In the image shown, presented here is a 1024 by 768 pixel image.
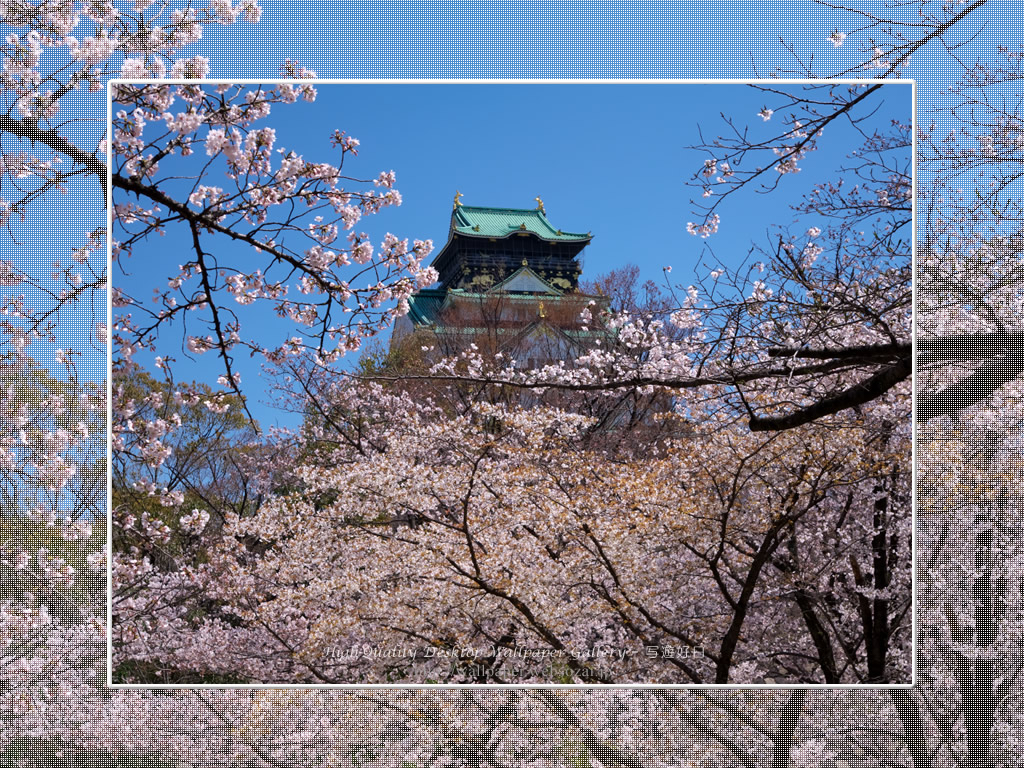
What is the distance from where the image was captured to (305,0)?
274 cm

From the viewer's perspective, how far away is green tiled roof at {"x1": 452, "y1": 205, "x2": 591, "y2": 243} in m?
2.65

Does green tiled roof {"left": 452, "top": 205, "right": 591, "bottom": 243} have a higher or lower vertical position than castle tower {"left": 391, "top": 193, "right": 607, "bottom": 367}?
higher

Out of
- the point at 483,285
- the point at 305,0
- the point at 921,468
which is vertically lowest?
the point at 921,468

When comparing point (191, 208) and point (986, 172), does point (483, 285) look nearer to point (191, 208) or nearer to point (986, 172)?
point (191, 208)

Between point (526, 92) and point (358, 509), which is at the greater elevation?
point (526, 92)

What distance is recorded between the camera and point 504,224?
2641mm

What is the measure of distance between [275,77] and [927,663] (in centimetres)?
282

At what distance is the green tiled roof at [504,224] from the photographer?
265cm

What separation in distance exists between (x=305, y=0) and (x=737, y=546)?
224cm

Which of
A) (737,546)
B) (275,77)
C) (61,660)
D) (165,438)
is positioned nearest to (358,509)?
(165,438)

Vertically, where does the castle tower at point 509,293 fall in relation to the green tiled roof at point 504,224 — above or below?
below

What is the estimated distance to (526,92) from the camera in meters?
2.72

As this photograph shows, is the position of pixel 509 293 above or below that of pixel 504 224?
below

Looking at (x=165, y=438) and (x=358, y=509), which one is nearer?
(x=165, y=438)
